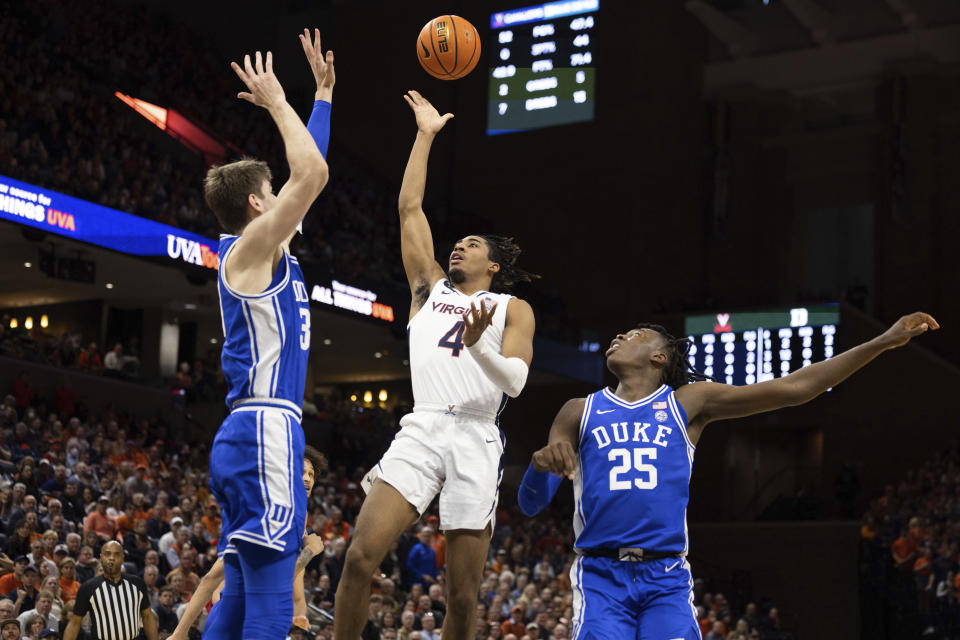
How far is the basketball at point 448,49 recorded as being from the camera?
782 centimetres

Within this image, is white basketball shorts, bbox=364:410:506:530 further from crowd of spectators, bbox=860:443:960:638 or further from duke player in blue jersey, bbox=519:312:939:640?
crowd of spectators, bbox=860:443:960:638

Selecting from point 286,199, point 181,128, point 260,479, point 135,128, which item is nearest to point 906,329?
point 286,199

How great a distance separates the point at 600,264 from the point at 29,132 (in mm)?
15117

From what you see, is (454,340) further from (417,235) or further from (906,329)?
(906,329)

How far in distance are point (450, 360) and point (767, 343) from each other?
17236 millimetres

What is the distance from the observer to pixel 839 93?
30328mm

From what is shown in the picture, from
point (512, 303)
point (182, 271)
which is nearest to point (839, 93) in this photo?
point (182, 271)

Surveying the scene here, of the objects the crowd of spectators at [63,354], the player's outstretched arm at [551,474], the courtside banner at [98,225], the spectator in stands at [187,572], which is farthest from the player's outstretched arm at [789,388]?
the crowd of spectators at [63,354]

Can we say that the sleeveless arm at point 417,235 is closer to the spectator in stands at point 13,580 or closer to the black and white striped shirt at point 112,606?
the black and white striped shirt at point 112,606

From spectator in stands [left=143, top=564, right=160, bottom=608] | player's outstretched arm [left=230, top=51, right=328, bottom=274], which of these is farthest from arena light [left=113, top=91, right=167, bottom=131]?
player's outstretched arm [left=230, top=51, right=328, bottom=274]

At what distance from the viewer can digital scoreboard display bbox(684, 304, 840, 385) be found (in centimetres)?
2233

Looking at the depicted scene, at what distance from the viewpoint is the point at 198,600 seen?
7.64 metres

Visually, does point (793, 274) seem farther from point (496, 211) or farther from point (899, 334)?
point (899, 334)

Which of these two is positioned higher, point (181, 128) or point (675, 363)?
point (181, 128)
